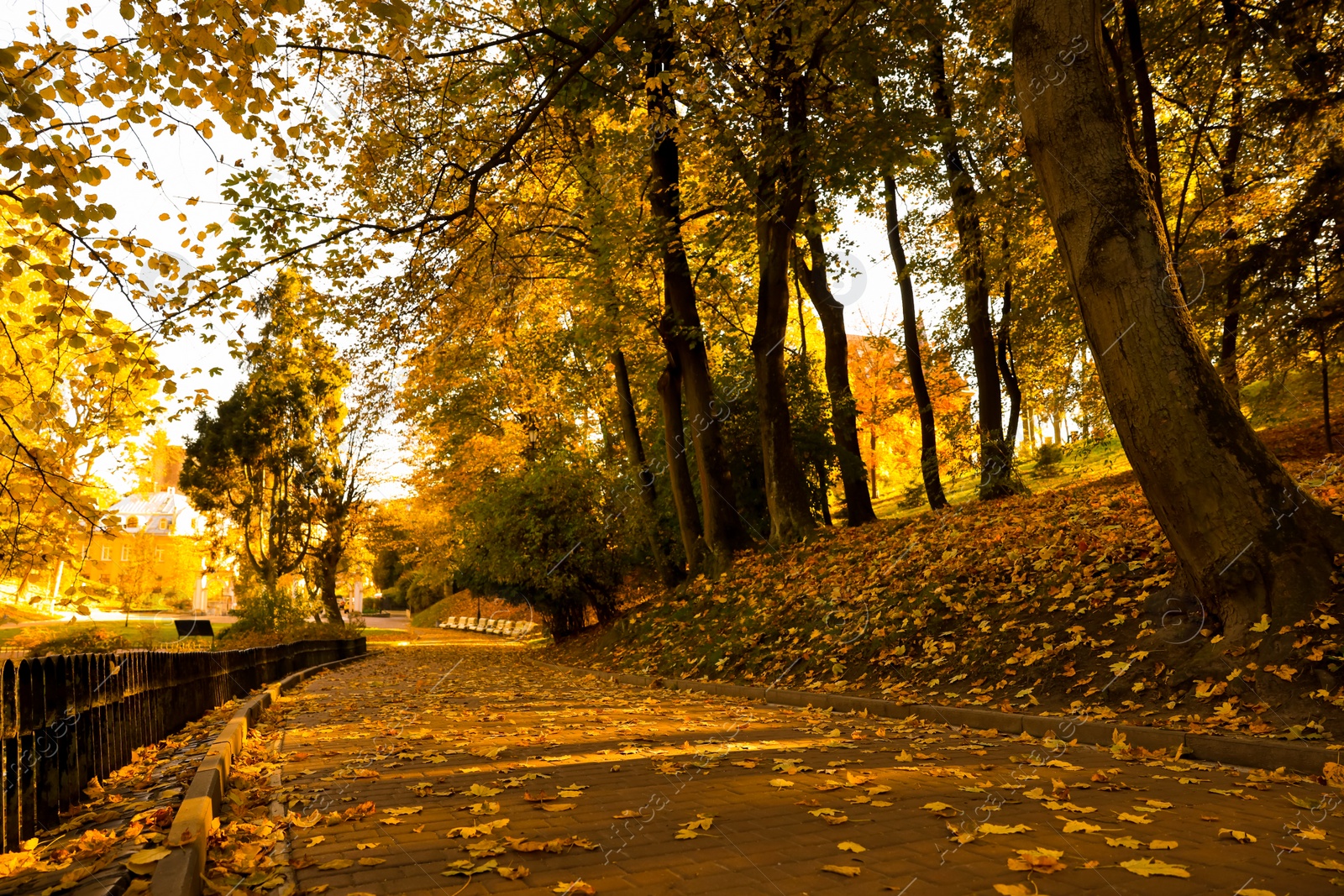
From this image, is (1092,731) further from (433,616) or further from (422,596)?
(422,596)

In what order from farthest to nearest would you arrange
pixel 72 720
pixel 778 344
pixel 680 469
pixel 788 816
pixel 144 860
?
pixel 680 469
pixel 778 344
pixel 72 720
pixel 788 816
pixel 144 860

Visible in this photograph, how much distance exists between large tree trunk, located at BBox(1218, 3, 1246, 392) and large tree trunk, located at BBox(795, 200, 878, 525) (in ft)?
23.7

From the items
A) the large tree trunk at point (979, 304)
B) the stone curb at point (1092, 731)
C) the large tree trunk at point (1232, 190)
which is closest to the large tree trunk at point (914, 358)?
the large tree trunk at point (979, 304)

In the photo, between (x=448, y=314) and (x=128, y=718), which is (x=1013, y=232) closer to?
(x=448, y=314)

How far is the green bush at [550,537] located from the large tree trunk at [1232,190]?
14569 millimetres

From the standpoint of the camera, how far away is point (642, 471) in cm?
2347

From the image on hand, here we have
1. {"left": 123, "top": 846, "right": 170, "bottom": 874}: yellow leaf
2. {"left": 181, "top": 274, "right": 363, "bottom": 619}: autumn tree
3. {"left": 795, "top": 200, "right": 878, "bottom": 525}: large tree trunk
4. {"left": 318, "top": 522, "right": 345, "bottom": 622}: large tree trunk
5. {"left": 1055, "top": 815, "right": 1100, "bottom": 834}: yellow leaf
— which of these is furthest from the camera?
{"left": 318, "top": 522, "right": 345, "bottom": 622}: large tree trunk

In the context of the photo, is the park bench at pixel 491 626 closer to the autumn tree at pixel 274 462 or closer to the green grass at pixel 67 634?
the autumn tree at pixel 274 462

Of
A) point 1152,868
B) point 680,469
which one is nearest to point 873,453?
point 680,469

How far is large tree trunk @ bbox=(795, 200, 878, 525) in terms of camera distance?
63.5 feet

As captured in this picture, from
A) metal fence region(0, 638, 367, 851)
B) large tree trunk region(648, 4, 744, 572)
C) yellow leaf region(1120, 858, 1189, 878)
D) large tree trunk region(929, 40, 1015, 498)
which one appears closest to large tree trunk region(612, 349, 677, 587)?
large tree trunk region(648, 4, 744, 572)

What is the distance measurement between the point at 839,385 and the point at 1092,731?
544 inches

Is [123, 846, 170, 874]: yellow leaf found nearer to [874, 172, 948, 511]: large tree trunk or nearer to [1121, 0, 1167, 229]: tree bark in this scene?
[1121, 0, 1167, 229]: tree bark

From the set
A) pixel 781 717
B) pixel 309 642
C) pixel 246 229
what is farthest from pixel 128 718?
pixel 309 642
